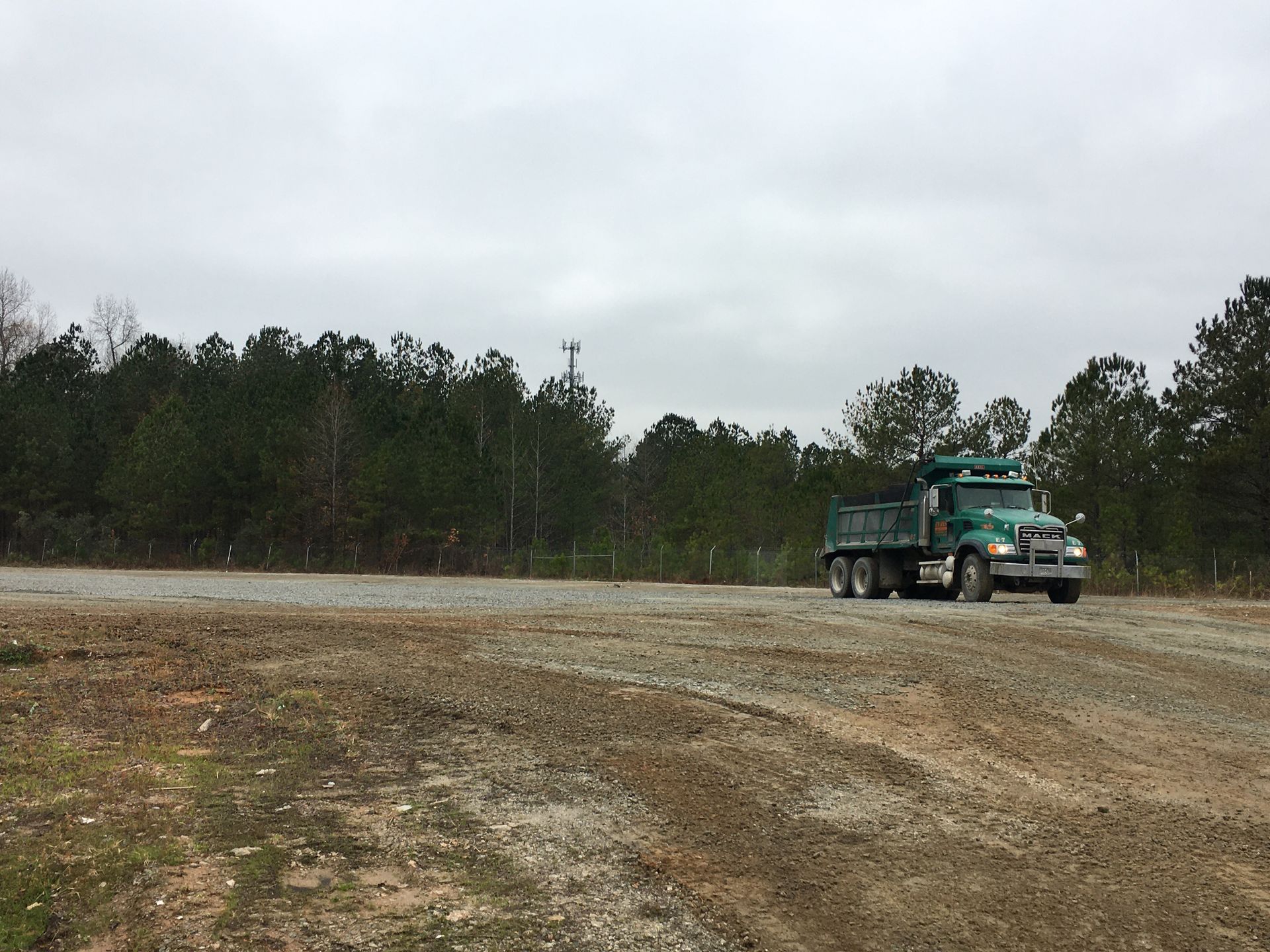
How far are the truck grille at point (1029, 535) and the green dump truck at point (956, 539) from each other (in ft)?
0.04

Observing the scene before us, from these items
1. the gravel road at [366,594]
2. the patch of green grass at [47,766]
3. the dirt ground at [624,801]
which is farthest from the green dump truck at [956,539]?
the patch of green grass at [47,766]

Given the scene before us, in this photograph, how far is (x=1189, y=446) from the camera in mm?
40781

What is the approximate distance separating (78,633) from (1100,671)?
11718 millimetres

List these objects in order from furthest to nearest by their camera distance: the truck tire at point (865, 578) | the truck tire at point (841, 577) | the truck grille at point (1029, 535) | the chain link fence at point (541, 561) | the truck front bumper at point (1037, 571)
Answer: the chain link fence at point (541, 561) < the truck tire at point (841, 577) < the truck tire at point (865, 578) < the truck grille at point (1029, 535) < the truck front bumper at point (1037, 571)

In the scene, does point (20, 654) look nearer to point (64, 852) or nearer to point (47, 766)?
point (47, 766)

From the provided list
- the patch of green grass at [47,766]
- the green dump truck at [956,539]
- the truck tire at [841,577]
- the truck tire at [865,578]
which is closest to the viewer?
the patch of green grass at [47,766]

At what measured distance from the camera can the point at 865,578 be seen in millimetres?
25953

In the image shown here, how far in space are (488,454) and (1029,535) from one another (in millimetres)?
44124

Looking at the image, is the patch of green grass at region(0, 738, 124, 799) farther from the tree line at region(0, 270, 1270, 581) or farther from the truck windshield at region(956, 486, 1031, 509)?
the tree line at region(0, 270, 1270, 581)

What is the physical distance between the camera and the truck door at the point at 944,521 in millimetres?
23031

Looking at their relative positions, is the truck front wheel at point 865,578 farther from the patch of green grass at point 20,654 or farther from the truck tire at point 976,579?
the patch of green grass at point 20,654

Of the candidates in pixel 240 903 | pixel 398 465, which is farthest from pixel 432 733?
pixel 398 465

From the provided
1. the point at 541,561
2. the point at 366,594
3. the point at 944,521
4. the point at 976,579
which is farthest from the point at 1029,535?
the point at 541,561

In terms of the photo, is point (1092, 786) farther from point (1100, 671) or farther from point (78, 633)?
point (78, 633)
